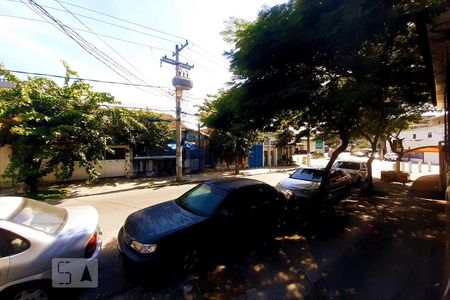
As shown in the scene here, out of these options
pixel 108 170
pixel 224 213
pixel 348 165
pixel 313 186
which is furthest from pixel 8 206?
pixel 348 165

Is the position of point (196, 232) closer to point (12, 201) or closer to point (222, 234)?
point (222, 234)

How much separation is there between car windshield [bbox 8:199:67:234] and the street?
108cm

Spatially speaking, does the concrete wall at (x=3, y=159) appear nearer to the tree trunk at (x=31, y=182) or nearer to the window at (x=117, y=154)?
the tree trunk at (x=31, y=182)

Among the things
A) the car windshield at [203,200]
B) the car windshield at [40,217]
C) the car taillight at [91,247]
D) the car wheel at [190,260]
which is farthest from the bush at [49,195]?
the car wheel at [190,260]

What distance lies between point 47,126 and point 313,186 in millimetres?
10787

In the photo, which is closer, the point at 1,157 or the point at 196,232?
the point at 196,232

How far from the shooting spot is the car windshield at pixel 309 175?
29.2 ft

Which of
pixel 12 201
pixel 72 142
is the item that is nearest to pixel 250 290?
pixel 12 201

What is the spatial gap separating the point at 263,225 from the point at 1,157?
43.6 ft

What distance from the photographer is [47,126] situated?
966 centimetres

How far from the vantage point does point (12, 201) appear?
3430 mm

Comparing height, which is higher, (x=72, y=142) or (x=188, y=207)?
(x=72, y=142)

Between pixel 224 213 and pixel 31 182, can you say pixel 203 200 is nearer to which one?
pixel 224 213

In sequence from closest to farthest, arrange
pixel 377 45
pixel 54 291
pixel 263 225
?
pixel 54 291 < pixel 263 225 < pixel 377 45
